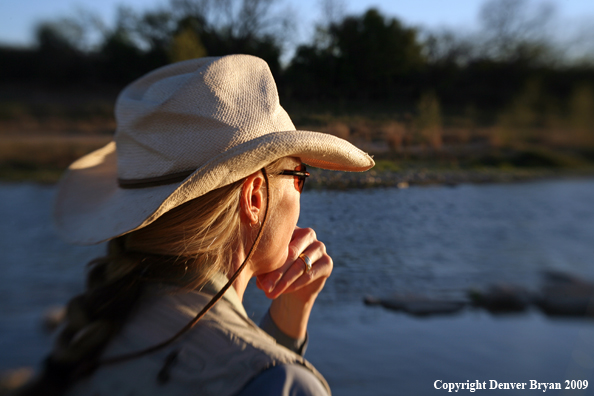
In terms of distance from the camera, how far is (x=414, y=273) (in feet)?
4.62

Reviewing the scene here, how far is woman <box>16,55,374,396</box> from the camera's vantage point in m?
0.76

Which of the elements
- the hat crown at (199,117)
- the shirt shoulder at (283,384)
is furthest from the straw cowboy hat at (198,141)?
the shirt shoulder at (283,384)

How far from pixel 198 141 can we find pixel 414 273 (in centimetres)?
91

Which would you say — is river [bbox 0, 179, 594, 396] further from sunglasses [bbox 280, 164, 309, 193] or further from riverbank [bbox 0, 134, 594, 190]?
sunglasses [bbox 280, 164, 309, 193]

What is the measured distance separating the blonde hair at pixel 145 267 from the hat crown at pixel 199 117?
0.10 meters

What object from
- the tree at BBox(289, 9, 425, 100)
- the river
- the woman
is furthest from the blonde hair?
the tree at BBox(289, 9, 425, 100)

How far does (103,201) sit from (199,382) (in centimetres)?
68

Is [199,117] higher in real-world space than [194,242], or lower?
higher

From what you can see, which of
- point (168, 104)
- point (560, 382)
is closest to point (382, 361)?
point (560, 382)

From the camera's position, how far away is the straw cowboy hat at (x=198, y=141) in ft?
2.71

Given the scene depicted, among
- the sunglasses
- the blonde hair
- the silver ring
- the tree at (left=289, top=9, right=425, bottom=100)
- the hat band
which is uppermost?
the tree at (left=289, top=9, right=425, bottom=100)

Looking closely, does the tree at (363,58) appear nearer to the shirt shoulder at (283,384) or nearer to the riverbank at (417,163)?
the riverbank at (417,163)

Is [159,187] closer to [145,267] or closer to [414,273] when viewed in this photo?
[145,267]

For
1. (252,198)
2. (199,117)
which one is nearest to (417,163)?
(252,198)
